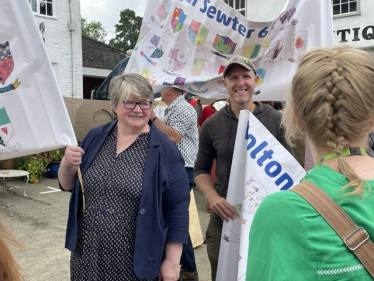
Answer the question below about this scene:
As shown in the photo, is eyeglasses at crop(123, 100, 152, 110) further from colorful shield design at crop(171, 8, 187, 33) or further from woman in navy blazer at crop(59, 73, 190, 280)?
colorful shield design at crop(171, 8, 187, 33)

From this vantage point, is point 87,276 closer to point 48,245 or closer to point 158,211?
point 158,211

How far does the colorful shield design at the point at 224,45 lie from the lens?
3.31 meters

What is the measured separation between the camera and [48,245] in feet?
16.9

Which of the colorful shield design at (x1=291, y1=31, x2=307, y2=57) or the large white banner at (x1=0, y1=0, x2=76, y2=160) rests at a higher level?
the colorful shield design at (x1=291, y1=31, x2=307, y2=57)

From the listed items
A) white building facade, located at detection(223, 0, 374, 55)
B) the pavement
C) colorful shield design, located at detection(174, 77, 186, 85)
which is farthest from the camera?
white building facade, located at detection(223, 0, 374, 55)

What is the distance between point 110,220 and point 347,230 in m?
1.51

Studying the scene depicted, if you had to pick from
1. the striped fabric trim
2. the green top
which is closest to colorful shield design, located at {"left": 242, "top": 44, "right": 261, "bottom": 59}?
the green top

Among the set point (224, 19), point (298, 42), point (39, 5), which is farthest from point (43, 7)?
point (298, 42)

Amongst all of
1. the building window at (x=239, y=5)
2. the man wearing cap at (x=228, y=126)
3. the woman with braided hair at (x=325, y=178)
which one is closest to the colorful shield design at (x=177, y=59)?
the man wearing cap at (x=228, y=126)

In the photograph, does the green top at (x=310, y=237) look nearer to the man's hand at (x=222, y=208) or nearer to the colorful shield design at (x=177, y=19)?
the man's hand at (x=222, y=208)

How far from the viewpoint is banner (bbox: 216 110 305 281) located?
2.27 m

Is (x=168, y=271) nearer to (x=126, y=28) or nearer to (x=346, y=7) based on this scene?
(x=346, y=7)

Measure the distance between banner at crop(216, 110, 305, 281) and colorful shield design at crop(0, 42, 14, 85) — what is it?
1.33 metres

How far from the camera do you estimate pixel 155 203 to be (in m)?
2.34
